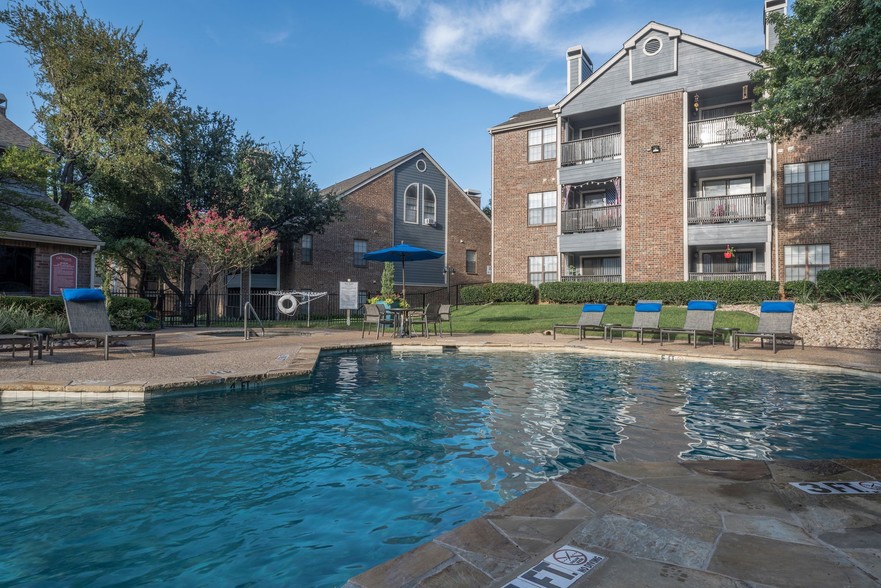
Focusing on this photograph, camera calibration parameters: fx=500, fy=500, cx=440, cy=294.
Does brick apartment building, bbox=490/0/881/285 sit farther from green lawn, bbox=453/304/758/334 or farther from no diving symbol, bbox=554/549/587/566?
no diving symbol, bbox=554/549/587/566

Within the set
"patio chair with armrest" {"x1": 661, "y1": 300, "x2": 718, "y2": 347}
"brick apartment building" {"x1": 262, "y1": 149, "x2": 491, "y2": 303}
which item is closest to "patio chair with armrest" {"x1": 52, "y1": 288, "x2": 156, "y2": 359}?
"patio chair with armrest" {"x1": 661, "y1": 300, "x2": 718, "y2": 347}

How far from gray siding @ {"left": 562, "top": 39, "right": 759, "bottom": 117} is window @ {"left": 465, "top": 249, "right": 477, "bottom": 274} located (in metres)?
11.0

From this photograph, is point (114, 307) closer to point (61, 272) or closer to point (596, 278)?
point (61, 272)

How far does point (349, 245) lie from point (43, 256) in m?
12.8

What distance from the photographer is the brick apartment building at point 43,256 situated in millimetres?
15820

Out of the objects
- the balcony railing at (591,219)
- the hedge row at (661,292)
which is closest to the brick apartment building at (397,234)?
the hedge row at (661,292)

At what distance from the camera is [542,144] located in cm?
2420

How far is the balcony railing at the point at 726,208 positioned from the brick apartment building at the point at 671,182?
0.04 m

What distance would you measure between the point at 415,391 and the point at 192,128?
18548mm

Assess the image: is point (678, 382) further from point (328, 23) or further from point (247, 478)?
point (328, 23)

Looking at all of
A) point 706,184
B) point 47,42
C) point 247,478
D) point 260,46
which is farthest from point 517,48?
point 47,42

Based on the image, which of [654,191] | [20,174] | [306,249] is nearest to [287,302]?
[306,249]

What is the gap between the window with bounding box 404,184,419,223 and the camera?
2855 centimetres

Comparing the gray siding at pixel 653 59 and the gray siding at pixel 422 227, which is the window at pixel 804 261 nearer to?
the gray siding at pixel 653 59
